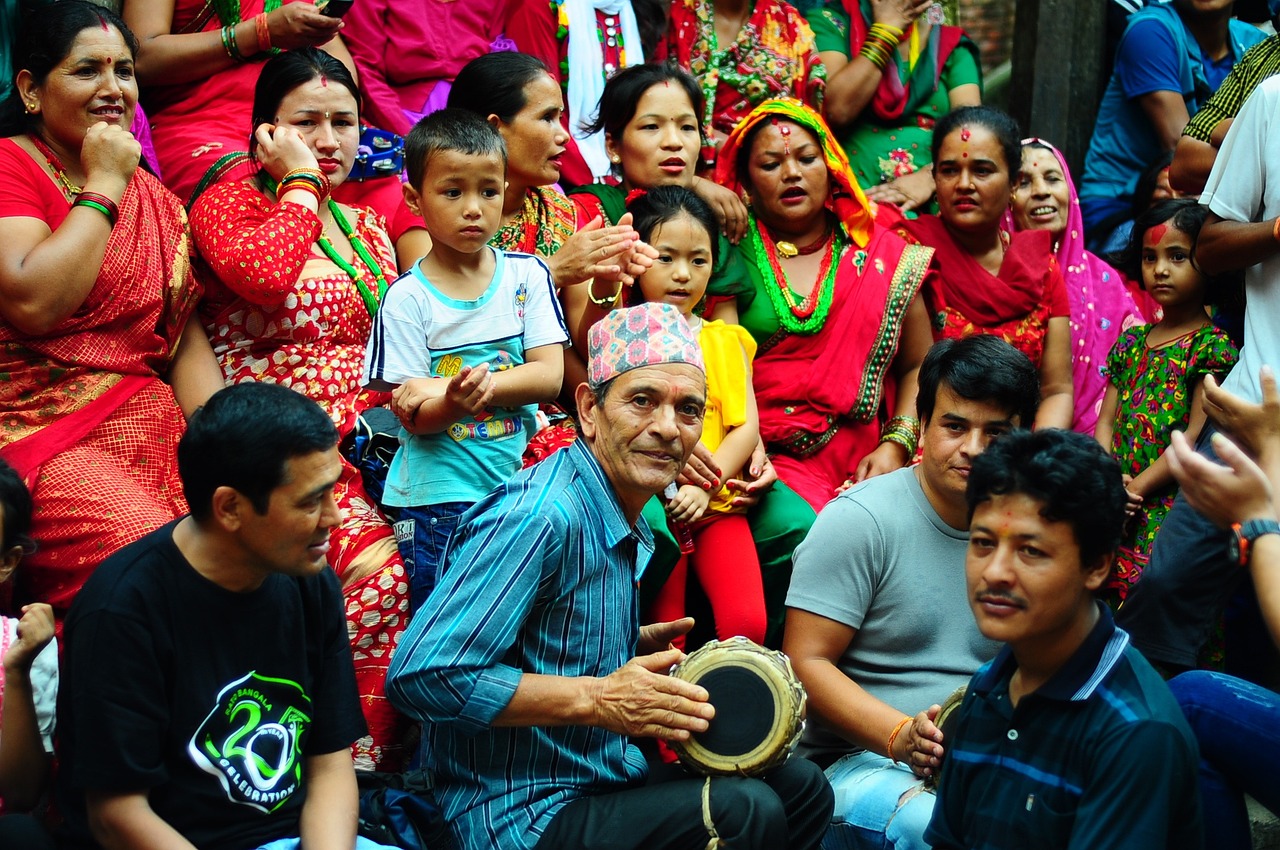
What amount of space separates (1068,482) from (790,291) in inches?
96.2

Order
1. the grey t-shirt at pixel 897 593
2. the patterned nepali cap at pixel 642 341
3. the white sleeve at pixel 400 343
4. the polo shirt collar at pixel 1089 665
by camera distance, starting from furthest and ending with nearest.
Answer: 1. the white sleeve at pixel 400 343
2. the grey t-shirt at pixel 897 593
3. the patterned nepali cap at pixel 642 341
4. the polo shirt collar at pixel 1089 665

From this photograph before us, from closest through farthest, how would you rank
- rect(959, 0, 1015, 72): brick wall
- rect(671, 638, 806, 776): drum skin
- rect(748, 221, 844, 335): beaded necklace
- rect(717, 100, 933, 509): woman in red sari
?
rect(671, 638, 806, 776): drum skin < rect(717, 100, 933, 509): woman in red sari < rect(748, 221, 844, 335): beaded necklace < rect(959, 0, 1015, 72): brick wall

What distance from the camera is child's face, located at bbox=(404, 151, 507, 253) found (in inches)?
144

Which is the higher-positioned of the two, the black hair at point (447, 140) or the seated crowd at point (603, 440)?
the black hair at point (447, 140)

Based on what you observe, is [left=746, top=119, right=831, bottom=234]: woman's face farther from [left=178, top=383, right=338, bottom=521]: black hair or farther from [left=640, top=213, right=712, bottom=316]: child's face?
[left=178, top=383, right=338, bottom=521]: black hair

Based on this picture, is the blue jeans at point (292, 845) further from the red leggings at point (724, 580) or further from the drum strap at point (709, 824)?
the red leggings at point (724, 580)

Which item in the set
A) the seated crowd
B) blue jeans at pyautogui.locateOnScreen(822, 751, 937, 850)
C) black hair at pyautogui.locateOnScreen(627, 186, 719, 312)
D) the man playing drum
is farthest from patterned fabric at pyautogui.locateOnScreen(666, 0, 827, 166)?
blue jeans at pyautogui.locateOnScreen(822, 751, 937, 850)

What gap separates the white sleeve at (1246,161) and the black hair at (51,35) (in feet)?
10.4

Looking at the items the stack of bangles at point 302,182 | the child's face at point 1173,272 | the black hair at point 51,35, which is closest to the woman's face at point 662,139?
the stack of bangles at point 302,182

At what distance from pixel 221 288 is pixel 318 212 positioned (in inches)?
16.3

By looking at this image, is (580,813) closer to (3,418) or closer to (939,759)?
(939,759)

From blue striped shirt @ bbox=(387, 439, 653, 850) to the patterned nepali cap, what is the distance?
19 centimetres

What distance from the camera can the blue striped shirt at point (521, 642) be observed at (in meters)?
2.66

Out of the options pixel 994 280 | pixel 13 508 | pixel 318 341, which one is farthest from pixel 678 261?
pixel 13 508
